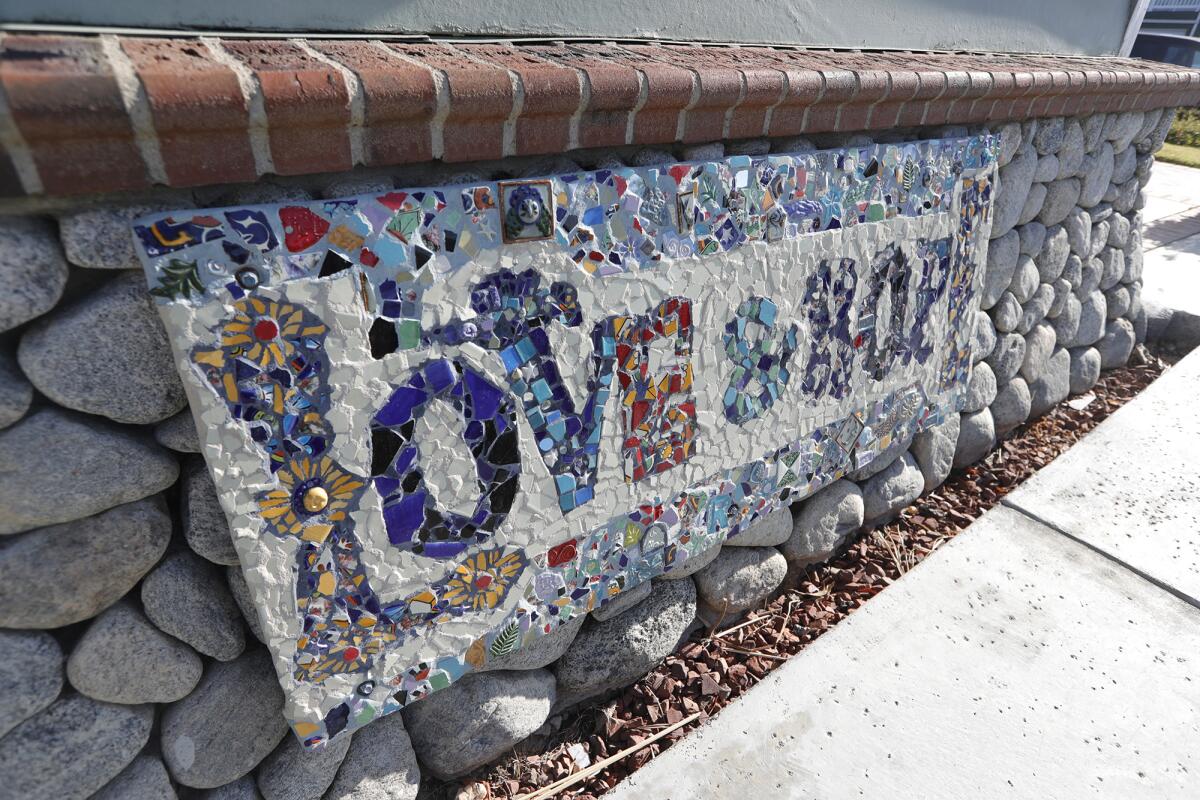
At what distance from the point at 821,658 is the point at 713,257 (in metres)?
1.56

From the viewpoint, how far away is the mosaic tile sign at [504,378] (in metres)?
1.49

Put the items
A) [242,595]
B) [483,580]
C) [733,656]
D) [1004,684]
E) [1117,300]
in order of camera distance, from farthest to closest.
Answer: [1117,300] → [733,656] → [1004,684] → [483,580] → [242,595]

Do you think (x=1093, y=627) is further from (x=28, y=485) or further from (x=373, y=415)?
(x=28, y=485)

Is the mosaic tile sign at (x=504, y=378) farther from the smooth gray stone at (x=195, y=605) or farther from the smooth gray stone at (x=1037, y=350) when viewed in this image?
the smooth gray stone at (x=1037, y=350)

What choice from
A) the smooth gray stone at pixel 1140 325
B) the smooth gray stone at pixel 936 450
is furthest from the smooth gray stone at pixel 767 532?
the smooth gray stone at pixel 1140 325

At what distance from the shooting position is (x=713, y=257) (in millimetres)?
2180

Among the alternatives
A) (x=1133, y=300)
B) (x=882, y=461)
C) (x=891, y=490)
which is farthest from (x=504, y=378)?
(x=1133, y=300)

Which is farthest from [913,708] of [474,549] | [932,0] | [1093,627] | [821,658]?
[932,0]

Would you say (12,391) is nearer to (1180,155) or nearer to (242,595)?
(242,595)

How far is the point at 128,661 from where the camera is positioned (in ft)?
5.03

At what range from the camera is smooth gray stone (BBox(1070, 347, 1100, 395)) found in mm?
4656

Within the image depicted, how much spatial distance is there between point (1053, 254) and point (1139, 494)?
135cm

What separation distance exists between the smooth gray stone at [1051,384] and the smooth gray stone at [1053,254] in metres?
0.59

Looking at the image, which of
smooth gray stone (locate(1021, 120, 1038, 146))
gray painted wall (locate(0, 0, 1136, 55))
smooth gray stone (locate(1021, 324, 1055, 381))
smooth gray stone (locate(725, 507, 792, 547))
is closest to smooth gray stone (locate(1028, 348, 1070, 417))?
smooth gray stone (locate(1021, 324, 1055, 381))
